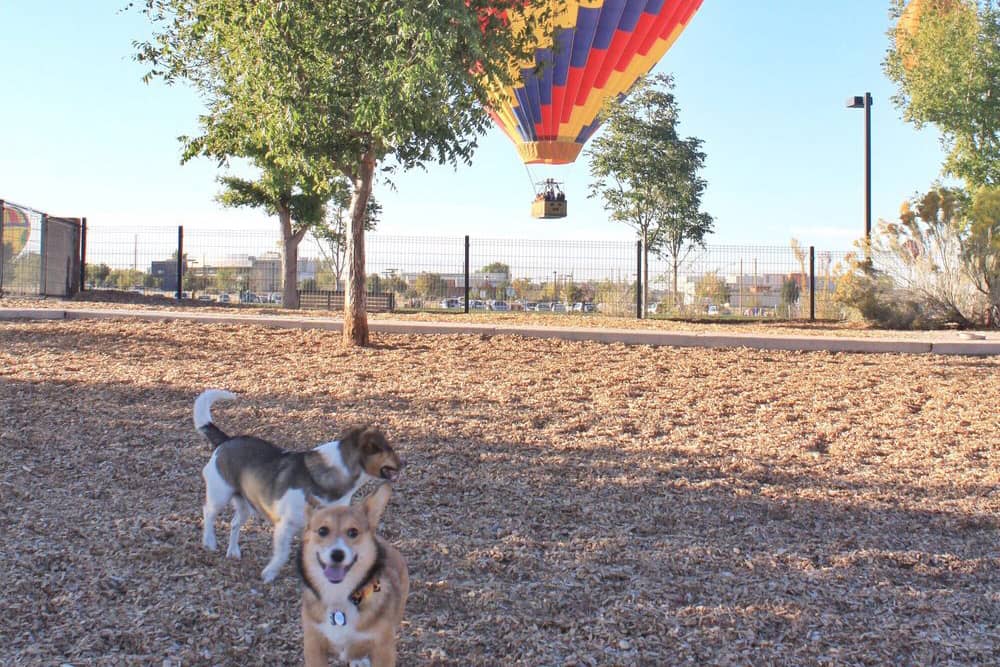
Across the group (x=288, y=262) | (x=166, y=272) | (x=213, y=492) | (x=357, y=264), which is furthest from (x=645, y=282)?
(x=213, y=492)

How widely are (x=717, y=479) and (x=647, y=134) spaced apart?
2112 centimetres

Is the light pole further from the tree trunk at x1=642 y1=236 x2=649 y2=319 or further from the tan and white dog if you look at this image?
the tan and white dog

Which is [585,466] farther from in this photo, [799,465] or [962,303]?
[962,303]

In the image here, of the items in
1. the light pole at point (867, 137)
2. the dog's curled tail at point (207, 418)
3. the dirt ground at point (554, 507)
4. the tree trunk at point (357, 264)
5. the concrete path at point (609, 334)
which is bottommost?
the dirt ground at point (554, 507)

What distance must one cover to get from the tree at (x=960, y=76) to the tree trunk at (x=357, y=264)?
20246 millimetres

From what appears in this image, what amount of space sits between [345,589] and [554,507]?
281 centimetres

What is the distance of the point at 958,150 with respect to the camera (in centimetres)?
2755

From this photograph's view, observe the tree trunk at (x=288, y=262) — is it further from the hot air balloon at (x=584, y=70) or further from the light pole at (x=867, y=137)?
the light pole at (x=867, y=137)

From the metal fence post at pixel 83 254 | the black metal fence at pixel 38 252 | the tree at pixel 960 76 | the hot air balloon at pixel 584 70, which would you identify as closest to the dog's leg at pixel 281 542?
the hot air balloon at pixel 584 70

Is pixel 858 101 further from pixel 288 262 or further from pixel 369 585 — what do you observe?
pixel 369 585

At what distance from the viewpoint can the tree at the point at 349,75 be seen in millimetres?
9516

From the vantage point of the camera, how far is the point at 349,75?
10422mm

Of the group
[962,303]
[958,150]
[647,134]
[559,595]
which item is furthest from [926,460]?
[958,150]

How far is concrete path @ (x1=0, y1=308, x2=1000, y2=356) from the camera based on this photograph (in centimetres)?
1192
